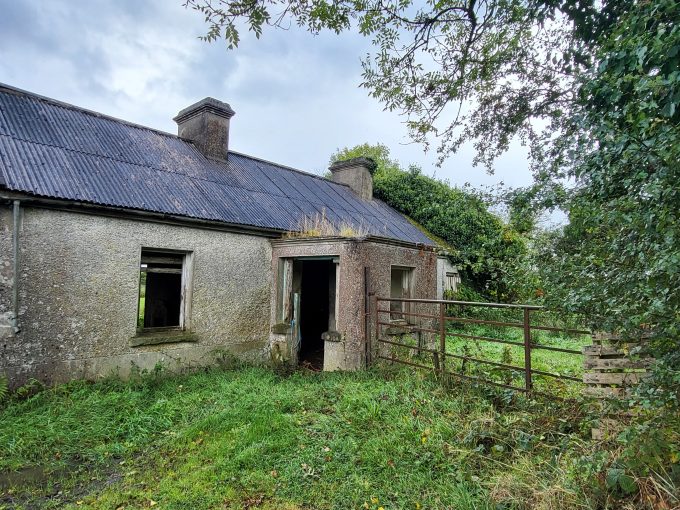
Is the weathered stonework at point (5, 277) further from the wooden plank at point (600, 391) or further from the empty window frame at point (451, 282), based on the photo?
the empty window frame at point (451, 282)

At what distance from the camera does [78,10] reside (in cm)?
664

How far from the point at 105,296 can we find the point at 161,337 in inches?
49.5

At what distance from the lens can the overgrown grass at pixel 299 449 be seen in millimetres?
3236

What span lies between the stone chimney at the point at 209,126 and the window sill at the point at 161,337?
18.8 feet

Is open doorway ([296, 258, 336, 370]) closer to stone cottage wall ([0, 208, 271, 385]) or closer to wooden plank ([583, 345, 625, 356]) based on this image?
stone cottage wall ([0, 208, 271, 385])

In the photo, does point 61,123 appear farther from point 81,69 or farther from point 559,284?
point 559,284

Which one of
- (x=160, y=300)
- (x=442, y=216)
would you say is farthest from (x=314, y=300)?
(x=442, y=216)

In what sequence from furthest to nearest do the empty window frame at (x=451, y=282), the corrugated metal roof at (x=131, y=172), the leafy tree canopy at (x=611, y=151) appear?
the empty window frame at (x=451, y=282) < the corrugated metal roof at (x=131, y=172) < the leafy tree canopy at (x=611, y=151)

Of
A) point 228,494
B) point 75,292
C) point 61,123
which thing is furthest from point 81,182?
point 228,494

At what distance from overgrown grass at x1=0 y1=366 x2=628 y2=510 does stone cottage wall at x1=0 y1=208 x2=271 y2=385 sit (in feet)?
2.10

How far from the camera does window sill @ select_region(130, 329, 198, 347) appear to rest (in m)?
6.75

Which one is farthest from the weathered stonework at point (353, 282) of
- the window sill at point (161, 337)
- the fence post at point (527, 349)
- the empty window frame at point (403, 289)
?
the fence post at point (527, 349)

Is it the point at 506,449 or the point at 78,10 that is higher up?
the point at 78,10

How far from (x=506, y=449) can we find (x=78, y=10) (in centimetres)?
950
